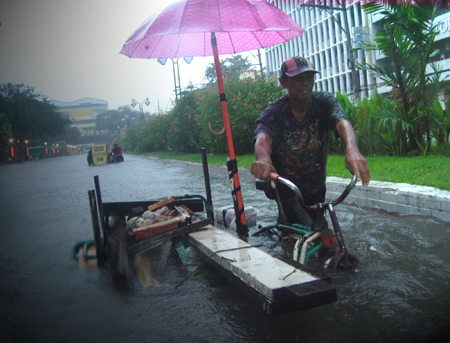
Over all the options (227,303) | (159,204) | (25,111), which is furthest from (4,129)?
(227,303)

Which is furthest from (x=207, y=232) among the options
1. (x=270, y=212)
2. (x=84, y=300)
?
(x=270, y=212)

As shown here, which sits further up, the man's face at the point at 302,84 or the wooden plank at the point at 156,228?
the man's face at the point at 302,84

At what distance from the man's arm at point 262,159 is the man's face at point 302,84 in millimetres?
402

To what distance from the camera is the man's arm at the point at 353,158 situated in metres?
2.69

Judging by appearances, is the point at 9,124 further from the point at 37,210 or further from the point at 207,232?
the point at 37,210

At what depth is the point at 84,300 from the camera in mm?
3057

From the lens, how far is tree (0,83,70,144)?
3037 millimetres

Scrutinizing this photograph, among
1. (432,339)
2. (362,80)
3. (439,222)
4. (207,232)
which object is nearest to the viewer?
(432,339)

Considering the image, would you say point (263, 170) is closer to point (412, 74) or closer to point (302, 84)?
point (302, 84)

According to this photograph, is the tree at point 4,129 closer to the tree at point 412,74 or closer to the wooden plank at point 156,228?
the wooden plank at point 156,228

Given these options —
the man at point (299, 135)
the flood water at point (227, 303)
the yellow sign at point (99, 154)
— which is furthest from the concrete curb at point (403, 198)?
the yellow sign at point (99, 154)

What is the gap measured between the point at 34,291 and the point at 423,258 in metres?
3.11

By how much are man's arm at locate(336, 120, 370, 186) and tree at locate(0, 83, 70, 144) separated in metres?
2.32

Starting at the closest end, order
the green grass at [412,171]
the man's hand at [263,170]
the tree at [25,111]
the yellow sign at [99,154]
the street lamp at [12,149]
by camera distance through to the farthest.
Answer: the man's hand at [263,170] → the tree at [25,111] → the street lamp at [12,149] → the green grass at [412,171] → the yellow sign at [99,154]
